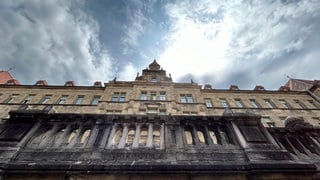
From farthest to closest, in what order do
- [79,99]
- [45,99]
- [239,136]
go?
1. [79,99]
2. [45,99]
3. [239,136]

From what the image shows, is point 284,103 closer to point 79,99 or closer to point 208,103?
point 208,103

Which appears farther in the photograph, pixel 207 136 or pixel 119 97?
pixel 119 97

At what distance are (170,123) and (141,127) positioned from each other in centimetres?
114

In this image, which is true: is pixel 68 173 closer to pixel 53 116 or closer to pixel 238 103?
pixel 53 116

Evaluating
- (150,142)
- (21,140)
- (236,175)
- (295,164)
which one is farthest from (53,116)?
(295,164)

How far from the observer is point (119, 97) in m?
22.8

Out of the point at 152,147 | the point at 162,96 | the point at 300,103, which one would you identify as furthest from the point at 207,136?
the point at 300,103

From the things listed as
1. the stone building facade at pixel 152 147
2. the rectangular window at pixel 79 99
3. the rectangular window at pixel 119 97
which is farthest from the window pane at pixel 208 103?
the rectangular window at pixel 79 99

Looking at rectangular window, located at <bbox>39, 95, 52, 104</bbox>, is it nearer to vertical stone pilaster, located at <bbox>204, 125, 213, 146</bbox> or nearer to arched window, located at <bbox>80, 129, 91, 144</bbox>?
arched window, located at <bbox>80, 129, 91, 144</bbox>

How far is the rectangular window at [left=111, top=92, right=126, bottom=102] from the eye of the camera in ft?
73.6

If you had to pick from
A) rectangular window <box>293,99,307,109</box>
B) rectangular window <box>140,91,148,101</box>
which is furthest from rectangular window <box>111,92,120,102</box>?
rectangular window <box>293,99,307,109</box>

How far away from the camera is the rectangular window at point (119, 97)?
22422mm

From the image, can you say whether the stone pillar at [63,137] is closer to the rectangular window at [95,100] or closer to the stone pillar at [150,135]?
the stone pillar at [150,135]

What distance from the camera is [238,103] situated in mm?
24281
